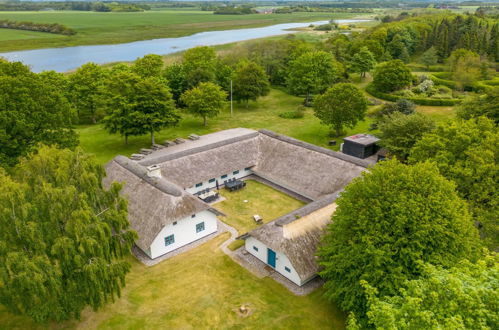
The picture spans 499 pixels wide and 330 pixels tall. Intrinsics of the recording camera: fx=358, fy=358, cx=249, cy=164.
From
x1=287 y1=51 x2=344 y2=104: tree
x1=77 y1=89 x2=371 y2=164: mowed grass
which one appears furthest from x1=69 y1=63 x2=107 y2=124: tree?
x1=287 y1=51 x2=344 y2=104: tree

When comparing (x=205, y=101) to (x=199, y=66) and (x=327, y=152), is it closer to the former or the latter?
(x=199, y=66)

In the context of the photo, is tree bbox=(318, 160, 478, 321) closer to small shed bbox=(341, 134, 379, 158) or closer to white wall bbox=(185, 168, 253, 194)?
white wall bbox=(185, 168, 253, 194)

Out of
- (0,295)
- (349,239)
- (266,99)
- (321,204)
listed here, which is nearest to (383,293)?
(349,239)

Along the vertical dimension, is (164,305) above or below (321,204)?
below

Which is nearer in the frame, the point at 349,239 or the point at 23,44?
the point at 349,239

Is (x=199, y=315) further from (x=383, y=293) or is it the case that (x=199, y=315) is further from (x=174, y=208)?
(x=383, y=293)

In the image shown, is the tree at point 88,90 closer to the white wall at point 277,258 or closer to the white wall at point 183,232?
the white wall at point 183,232

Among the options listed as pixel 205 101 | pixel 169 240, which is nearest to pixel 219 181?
pixel 169 240
